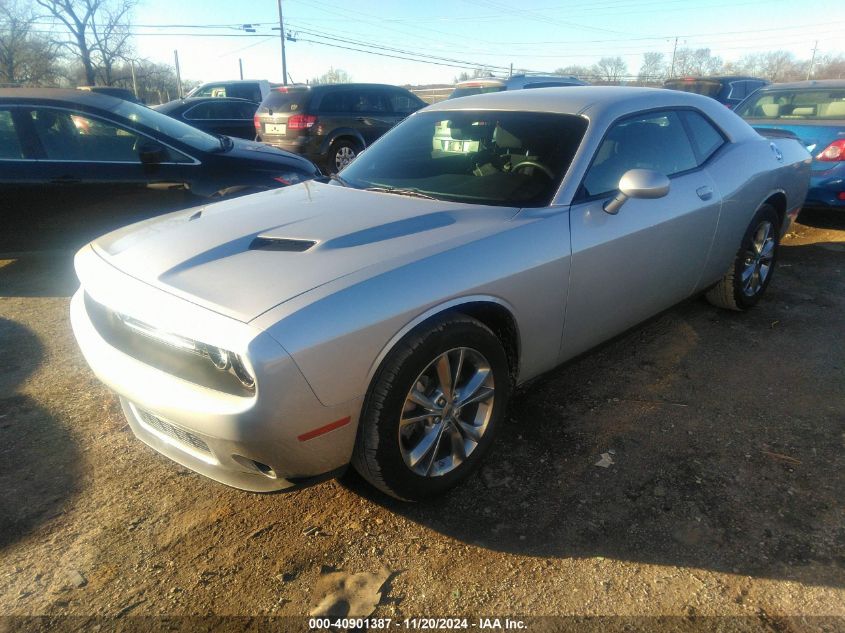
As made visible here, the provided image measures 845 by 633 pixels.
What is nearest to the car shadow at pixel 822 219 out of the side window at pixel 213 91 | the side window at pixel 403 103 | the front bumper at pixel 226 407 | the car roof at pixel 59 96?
the side window at pixel 403 103

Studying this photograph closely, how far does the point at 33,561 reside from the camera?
2.19 m

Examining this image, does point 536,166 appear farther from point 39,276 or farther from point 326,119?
point 326,119

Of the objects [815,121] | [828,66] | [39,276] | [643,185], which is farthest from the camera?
[828,66]

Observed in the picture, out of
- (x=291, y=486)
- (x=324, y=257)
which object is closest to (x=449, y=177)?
(x=324, y=257)

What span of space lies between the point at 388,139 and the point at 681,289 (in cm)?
201

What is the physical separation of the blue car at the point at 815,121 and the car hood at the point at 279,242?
402cm

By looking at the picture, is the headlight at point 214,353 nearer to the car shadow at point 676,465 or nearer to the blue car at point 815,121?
the car shadow at point 676,465

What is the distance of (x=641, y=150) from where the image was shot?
3.27m

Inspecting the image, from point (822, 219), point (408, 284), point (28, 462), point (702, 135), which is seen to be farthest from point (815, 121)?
point (28, 462)

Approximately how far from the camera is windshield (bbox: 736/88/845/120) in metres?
6.83

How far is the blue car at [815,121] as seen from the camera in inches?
243

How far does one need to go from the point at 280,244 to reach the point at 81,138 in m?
3.80

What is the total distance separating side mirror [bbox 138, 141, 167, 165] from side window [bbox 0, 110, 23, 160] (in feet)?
3.14

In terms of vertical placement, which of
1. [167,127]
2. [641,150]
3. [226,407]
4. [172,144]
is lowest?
[226,407]
